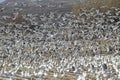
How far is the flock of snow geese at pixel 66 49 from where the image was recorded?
91.1 ft

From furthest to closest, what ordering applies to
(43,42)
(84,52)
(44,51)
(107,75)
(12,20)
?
(12,20)
(43,42)
(44,51)
(84,52)
(107,75)

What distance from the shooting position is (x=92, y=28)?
46.2 meters

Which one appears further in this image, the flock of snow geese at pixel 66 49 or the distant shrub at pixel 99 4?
the distant shrub at pixel 99 4

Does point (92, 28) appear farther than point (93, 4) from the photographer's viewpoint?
No

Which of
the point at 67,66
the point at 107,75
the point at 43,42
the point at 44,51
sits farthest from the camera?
the point at 43,42

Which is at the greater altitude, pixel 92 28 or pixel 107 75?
pixel 107 75

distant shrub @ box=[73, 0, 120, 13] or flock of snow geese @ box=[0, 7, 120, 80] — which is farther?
distant shrub @ box=[73, 0, 120, 13]

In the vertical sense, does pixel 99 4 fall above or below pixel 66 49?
above

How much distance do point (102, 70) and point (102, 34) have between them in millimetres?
18456

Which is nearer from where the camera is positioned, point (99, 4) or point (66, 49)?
point (66, 49)

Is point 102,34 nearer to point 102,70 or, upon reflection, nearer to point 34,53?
point 34,53

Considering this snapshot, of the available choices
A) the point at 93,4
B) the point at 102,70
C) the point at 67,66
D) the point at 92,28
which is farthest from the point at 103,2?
the point at 102,70

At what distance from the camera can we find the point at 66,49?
1714 inches

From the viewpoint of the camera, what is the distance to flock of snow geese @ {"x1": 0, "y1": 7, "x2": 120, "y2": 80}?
27781mm
